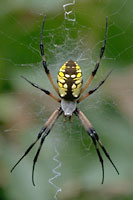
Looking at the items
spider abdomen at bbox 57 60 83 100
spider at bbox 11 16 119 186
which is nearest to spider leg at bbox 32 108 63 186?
spider at bbox 11 16 119 186

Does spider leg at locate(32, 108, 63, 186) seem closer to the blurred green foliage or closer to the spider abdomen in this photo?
the blurred green foliage

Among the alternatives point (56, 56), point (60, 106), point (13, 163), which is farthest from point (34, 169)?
point (56, 56)

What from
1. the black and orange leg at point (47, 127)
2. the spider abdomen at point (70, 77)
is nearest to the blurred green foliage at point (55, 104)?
the black and orange leg at point (47, 127)

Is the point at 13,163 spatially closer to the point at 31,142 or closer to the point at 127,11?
the point at 31,142

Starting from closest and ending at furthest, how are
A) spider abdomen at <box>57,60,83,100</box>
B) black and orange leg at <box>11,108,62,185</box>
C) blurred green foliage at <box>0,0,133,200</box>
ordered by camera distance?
1. spider abdomen at <box>57,60,83,100</box>
2. blurred green foliage at <box>0,0,133,200</box>
3. black and orange leg at <box>11,108,62,185</box>

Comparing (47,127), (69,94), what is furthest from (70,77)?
(47,127)
